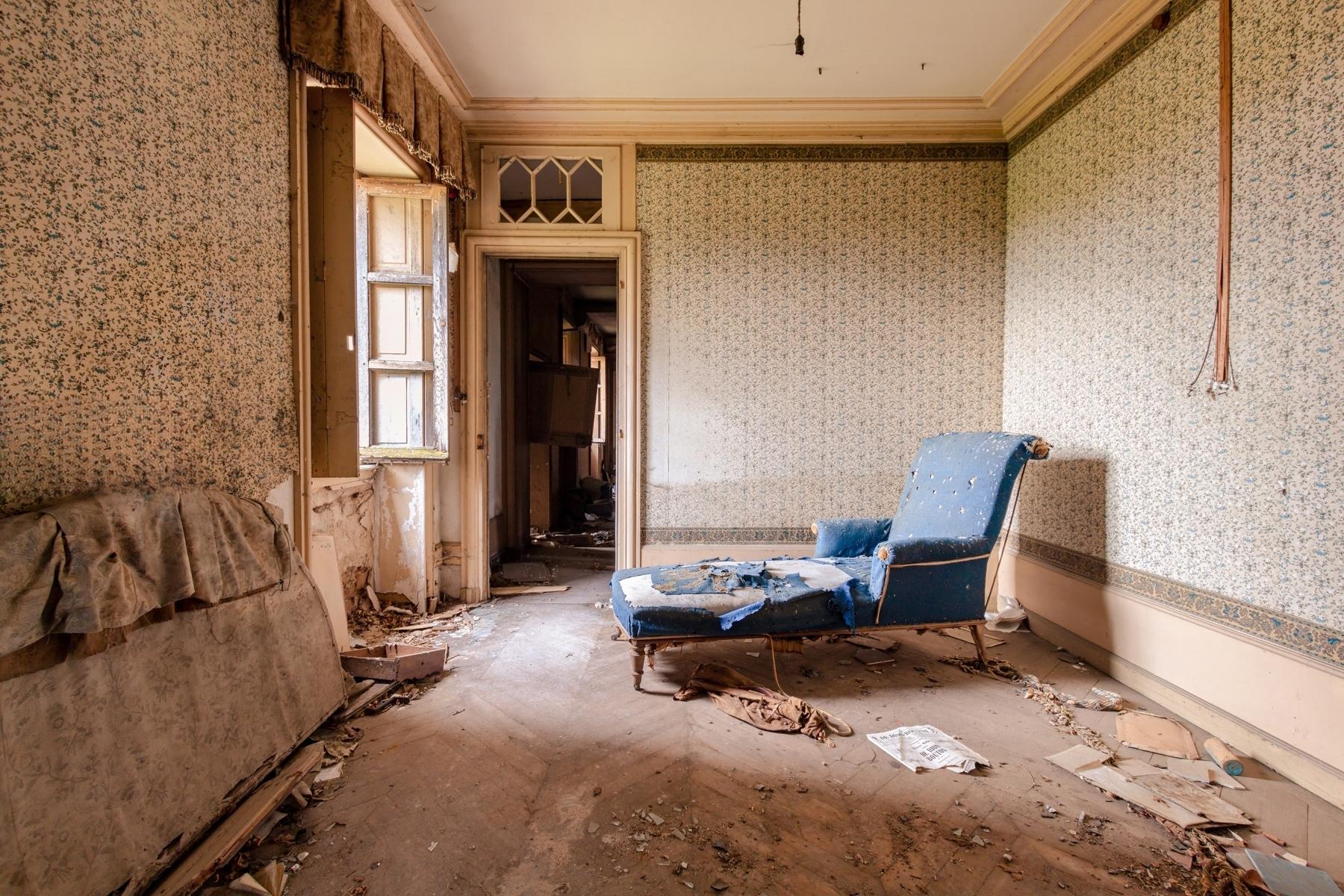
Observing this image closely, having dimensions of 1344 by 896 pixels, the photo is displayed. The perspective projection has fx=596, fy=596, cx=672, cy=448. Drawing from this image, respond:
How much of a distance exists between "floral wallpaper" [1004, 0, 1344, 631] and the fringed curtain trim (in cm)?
333

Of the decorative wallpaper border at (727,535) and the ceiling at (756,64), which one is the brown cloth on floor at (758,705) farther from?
the ceiling at (756,64)

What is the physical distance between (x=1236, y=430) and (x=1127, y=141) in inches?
57.4

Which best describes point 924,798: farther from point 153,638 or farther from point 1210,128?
point 1210,128

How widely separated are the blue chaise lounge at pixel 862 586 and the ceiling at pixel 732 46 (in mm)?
2024

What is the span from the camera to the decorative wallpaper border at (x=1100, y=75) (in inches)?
96.7

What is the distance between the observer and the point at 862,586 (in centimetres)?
262

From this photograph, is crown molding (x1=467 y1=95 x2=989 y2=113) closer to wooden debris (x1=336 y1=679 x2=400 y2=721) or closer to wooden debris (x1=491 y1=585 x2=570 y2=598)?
wooden debris (x1=491 y1=585 x2=570 y2=598)

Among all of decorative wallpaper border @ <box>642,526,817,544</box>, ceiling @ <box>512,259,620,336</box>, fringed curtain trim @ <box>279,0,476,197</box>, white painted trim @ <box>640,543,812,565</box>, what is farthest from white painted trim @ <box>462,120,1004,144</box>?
white painted trim @ <box>640,543,812,565</box>

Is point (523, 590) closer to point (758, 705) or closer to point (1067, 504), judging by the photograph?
point (758, 705)

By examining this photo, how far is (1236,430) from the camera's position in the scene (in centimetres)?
215

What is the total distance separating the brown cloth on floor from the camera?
7.11ft

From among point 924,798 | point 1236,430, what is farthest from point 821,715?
point 1236,430

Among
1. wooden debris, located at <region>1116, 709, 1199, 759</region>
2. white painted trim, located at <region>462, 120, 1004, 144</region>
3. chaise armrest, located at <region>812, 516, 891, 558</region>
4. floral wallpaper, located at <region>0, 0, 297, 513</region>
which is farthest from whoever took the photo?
white painted trim, located at <region>462, 120, 1004, 144</region>

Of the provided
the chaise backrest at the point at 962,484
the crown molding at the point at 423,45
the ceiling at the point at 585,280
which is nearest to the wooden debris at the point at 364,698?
the chaise backrest at the point at 962,484
